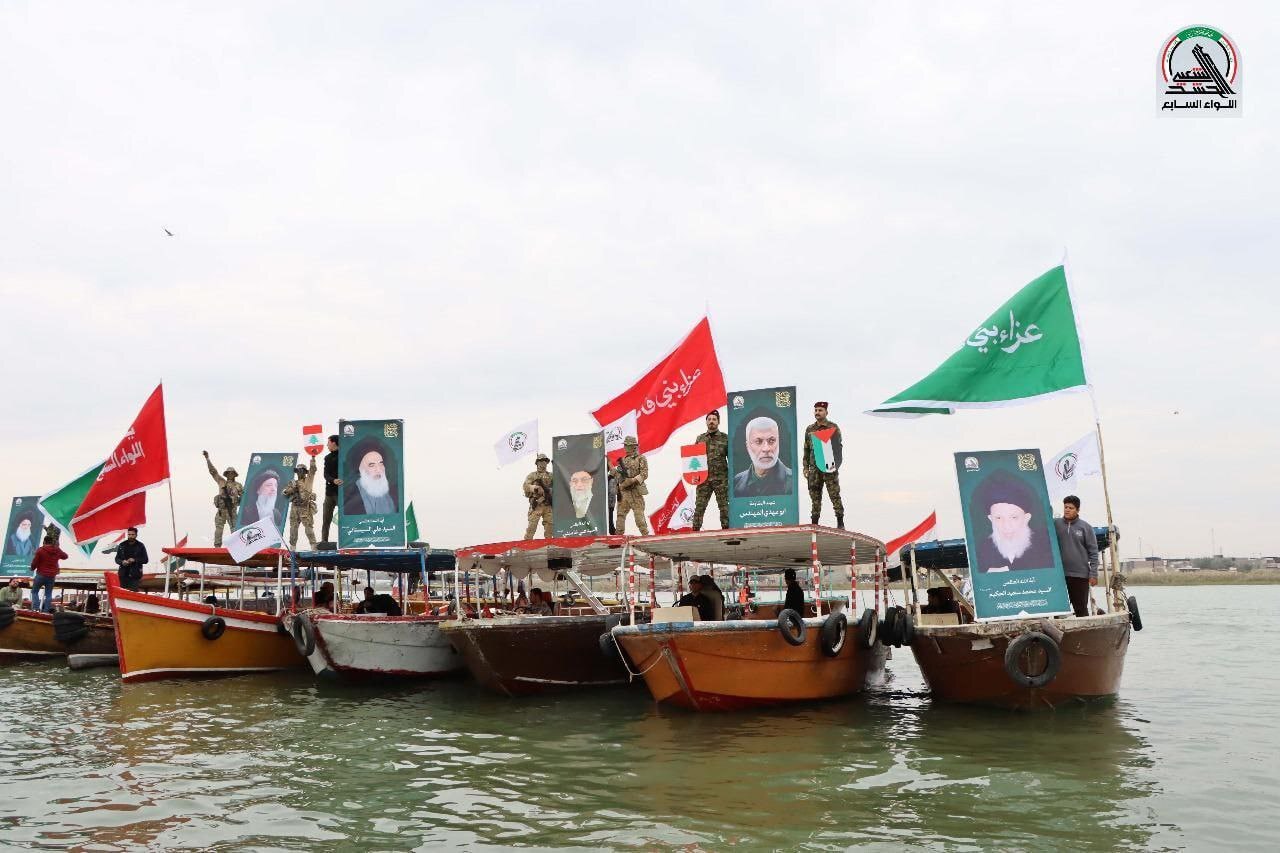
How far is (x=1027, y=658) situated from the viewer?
13.3 metres

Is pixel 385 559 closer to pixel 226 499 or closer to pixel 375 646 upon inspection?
pixel 375 646

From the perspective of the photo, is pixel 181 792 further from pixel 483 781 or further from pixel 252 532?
pixel 252 532

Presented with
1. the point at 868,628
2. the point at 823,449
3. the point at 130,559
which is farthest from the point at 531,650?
the point at 130,559

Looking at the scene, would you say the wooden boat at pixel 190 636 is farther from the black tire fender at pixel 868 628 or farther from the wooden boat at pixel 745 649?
the black tire fender at pixel 868 628

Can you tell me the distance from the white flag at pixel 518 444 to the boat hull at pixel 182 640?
6366 mm

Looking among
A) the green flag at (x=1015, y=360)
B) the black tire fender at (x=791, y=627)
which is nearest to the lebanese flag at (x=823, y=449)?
the green flag at (x=1015, y=360)

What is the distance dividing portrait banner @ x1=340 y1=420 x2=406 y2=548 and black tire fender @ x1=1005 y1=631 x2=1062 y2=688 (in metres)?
12.0

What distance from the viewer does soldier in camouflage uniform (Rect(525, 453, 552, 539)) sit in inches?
841

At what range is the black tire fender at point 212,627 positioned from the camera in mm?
20141

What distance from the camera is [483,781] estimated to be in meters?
10.3

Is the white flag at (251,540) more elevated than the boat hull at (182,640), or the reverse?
the white flag at (251,540)

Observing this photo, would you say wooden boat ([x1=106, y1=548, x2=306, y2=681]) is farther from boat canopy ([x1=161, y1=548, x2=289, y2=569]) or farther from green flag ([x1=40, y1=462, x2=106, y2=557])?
green flag ([x1=40, y1=462, x2=106, y2=557])

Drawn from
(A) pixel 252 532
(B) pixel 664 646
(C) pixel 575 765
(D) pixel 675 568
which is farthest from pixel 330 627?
(C) pixel 575 765

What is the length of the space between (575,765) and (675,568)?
7.92 meters
